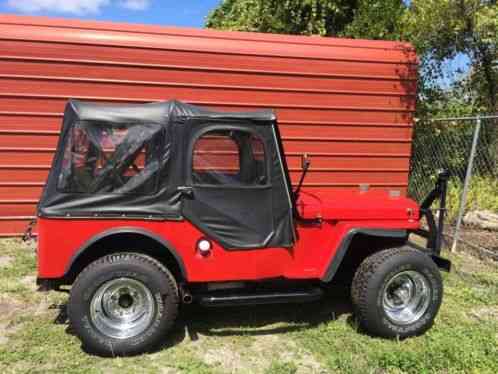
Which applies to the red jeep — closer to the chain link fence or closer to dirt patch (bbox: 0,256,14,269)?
dirt patch (bbox: 0,256,14,269)

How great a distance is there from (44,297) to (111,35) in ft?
11.7

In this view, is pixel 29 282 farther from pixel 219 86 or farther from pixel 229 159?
pixel 219 86

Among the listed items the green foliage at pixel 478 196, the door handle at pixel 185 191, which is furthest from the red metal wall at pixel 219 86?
the door handle at pixel 185 191

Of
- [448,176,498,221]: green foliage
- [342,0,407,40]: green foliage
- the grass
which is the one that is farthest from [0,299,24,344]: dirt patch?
[342,0,407,40]: green foliage

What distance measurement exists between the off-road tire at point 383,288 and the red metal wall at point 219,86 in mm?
2912

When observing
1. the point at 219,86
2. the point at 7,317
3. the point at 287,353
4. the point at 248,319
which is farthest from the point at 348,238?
the point at 219,86

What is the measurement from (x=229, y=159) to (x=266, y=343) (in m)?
1.60

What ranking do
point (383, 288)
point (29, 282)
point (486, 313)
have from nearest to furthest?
point (383, 288)
point (486, 313)
point (29, 282)

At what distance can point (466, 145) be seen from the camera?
297 inches

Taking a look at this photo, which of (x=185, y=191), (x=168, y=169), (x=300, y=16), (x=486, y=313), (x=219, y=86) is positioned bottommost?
(x=486, y=313)

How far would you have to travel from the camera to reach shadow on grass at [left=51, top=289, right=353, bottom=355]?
3656 millimetres

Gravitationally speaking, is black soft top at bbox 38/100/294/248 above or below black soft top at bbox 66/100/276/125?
below

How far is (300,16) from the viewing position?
918 cm

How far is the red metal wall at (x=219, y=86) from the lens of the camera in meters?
5.63
